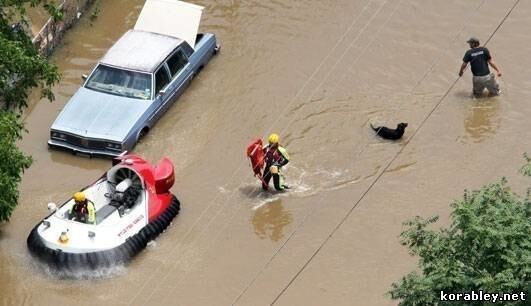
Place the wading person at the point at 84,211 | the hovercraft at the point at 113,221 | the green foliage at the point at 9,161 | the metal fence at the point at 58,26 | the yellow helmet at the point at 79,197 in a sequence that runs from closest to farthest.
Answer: the green foliage at the point at 9,161 → the hovercraft at the point at 113,221 → the yellow helmet at the point at 79,197 → the wading person at the point at 84,211 → the metal fence at the point at 58,26

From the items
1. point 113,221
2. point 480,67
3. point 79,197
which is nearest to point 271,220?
point 113,221

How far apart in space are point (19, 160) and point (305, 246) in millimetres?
4956

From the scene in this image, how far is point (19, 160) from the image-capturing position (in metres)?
18.2

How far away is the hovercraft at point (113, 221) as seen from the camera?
18578mm

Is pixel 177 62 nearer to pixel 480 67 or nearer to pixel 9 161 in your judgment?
pixel 480 67

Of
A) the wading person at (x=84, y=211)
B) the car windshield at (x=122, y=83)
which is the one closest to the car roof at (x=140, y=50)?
the car windshield at (x=122, y=83)

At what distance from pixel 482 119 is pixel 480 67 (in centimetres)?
105

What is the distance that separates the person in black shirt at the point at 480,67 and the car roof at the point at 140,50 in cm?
596

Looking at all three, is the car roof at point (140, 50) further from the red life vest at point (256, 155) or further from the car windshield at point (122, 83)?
the red life vest at point (256, 155)

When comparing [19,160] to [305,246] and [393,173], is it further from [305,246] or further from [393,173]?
[393,173]

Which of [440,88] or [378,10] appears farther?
[378,10]

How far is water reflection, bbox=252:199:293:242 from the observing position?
19922 mm

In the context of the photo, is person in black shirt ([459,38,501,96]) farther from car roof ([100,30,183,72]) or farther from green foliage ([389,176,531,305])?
green foliage ([389,176,531,305])

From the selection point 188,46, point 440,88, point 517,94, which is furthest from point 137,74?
point 517,94
